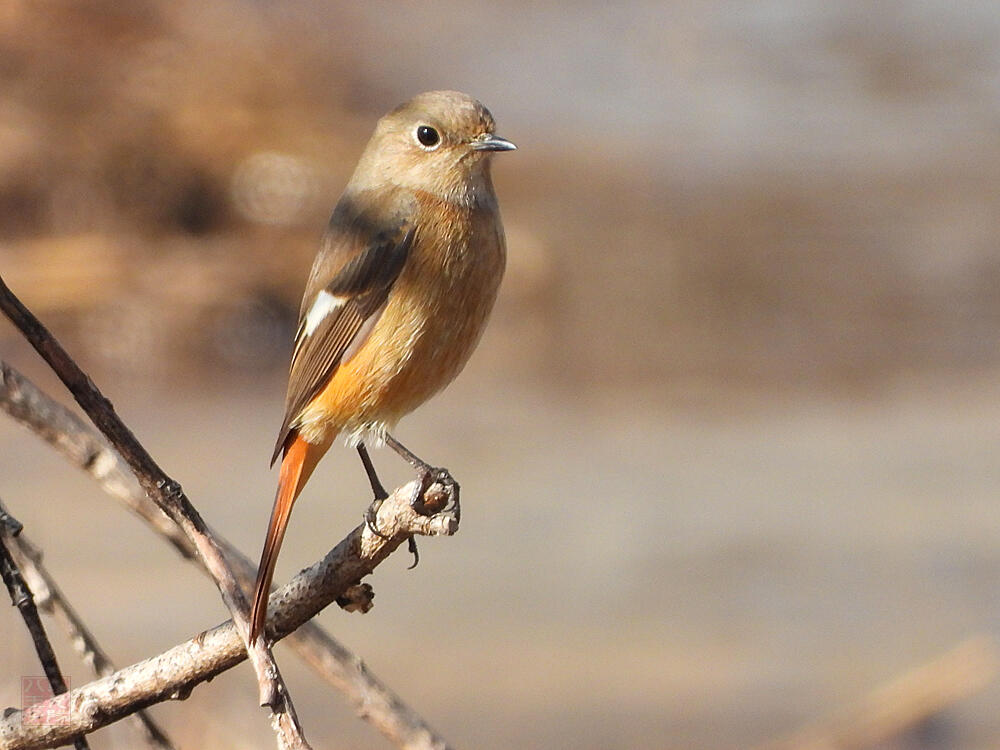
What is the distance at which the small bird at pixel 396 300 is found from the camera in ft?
12.0

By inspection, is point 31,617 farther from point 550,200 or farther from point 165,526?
point 550,200

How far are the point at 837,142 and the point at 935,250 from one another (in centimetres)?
218

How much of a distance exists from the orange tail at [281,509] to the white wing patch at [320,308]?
33cm

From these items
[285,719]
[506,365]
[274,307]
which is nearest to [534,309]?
[506,365]

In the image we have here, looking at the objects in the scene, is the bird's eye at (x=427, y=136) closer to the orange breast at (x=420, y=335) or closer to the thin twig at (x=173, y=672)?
the orange breast at (x=420, y=335)

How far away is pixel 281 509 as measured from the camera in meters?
3.26

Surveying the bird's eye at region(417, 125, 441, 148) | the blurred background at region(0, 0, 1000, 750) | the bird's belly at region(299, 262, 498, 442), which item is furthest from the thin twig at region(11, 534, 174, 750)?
the bird's eye at region(417, 125, 441, 148)

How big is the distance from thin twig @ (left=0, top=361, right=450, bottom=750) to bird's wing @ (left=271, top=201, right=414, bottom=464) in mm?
1322

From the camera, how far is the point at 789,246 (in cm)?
1284

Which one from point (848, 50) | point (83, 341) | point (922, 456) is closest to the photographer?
point (922, 456)

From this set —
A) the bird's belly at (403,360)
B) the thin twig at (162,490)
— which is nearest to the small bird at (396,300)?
the bird's belly at (403,360)

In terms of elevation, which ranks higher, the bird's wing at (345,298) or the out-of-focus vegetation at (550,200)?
the out-of-focus vegetation at (550,200)

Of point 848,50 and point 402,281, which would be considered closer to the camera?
point 402,281

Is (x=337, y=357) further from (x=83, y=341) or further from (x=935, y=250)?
(x=935, y=250)
